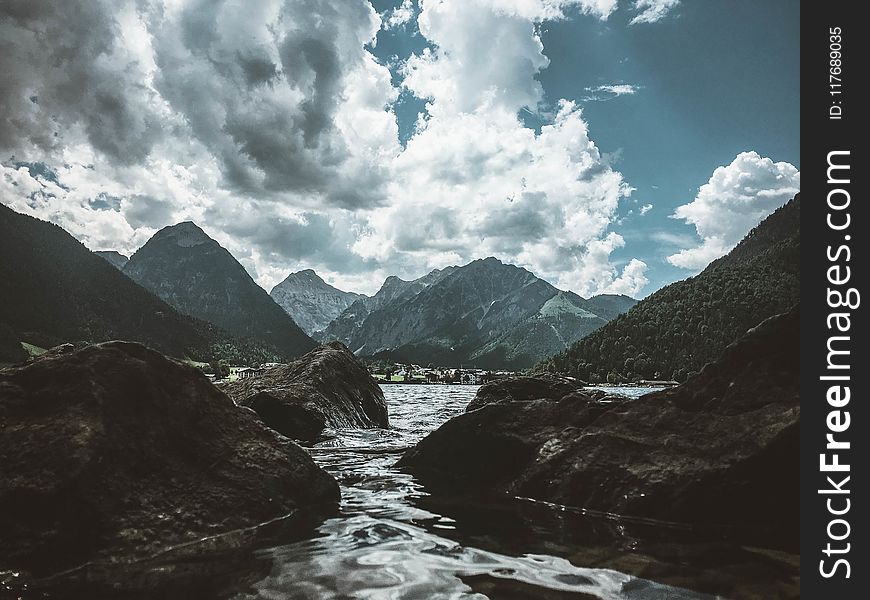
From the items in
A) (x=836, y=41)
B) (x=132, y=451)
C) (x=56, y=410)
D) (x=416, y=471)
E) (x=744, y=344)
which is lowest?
(x=416, y=471)

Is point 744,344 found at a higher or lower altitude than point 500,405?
higher

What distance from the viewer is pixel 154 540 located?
563cm

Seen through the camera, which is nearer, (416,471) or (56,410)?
(56,410)

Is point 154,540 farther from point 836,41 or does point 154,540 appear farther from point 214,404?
point 836,41

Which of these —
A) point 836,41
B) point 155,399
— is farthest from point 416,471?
point 836,41

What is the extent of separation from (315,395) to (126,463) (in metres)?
12.0

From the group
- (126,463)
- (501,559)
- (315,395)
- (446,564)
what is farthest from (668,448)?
(315,395)

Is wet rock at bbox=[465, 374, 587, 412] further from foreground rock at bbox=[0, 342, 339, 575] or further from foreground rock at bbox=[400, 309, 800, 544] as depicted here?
foreground rock at bbox=[0, 342, 339, 575]

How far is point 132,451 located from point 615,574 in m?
6.08

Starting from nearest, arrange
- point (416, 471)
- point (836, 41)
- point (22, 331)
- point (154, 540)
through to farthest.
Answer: point (154, 540) → point (836, 41) → point (416, 471) → point (22, 331)

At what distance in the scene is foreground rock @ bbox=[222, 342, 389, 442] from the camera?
1666 centimetres

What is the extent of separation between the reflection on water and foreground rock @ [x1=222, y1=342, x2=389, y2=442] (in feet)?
30.4

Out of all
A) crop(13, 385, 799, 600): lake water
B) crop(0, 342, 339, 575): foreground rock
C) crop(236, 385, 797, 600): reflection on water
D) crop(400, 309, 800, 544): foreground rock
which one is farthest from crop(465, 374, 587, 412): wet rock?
crop(0, 342, 339, 575): foreground rock

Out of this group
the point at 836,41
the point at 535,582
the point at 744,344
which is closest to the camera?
the point at 535,582
